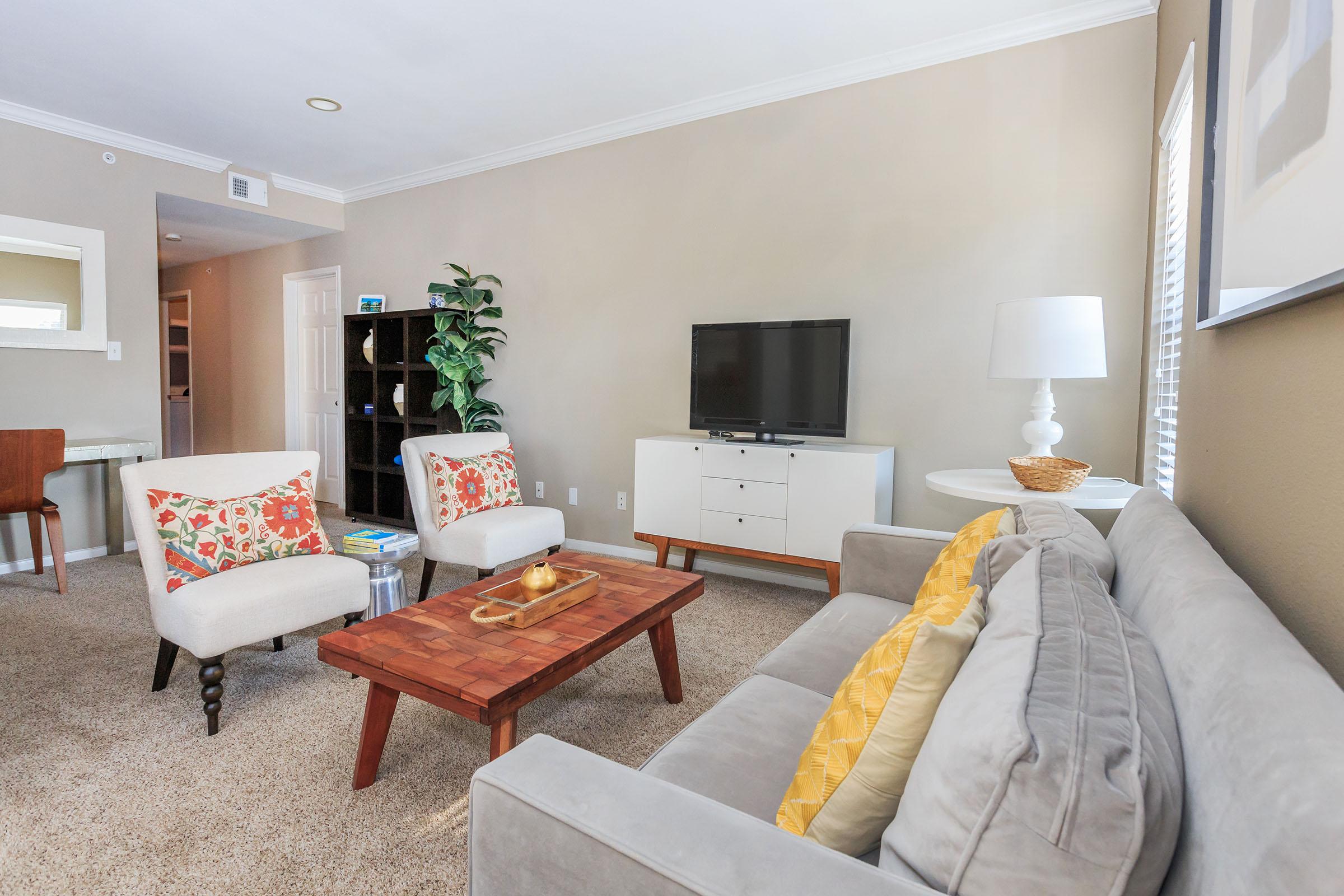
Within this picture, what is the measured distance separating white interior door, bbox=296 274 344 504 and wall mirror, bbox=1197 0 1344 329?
5.62 m

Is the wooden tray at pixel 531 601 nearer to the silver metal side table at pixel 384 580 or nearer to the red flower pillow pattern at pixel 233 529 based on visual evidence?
the silver metal side table at pixel 384 580

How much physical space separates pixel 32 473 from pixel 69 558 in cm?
97

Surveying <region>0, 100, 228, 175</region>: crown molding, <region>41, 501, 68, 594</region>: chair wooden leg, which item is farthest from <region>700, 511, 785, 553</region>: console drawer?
<region>0, 100, 228, 175</region>: crown molding

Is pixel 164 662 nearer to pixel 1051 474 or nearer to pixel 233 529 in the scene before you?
pixel 233 529

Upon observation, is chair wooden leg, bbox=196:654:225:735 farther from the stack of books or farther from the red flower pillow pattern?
the stack of books

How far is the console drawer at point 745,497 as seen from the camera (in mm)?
3199

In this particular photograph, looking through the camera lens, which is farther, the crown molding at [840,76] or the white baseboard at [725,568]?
the white baseboard at [725,568]

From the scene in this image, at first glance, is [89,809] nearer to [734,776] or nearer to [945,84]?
[734,776]

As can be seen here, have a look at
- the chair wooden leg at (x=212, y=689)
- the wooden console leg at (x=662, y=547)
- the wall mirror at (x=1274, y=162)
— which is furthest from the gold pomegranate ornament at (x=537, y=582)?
the wall mirror at (x=1274, y=162)

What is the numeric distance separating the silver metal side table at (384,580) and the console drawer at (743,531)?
1434 millimetres

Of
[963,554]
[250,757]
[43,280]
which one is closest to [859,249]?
[963,554]

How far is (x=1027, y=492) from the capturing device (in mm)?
2252

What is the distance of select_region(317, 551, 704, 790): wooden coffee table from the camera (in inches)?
58.9

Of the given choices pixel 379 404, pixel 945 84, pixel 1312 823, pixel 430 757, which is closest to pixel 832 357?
pixel 945 84
